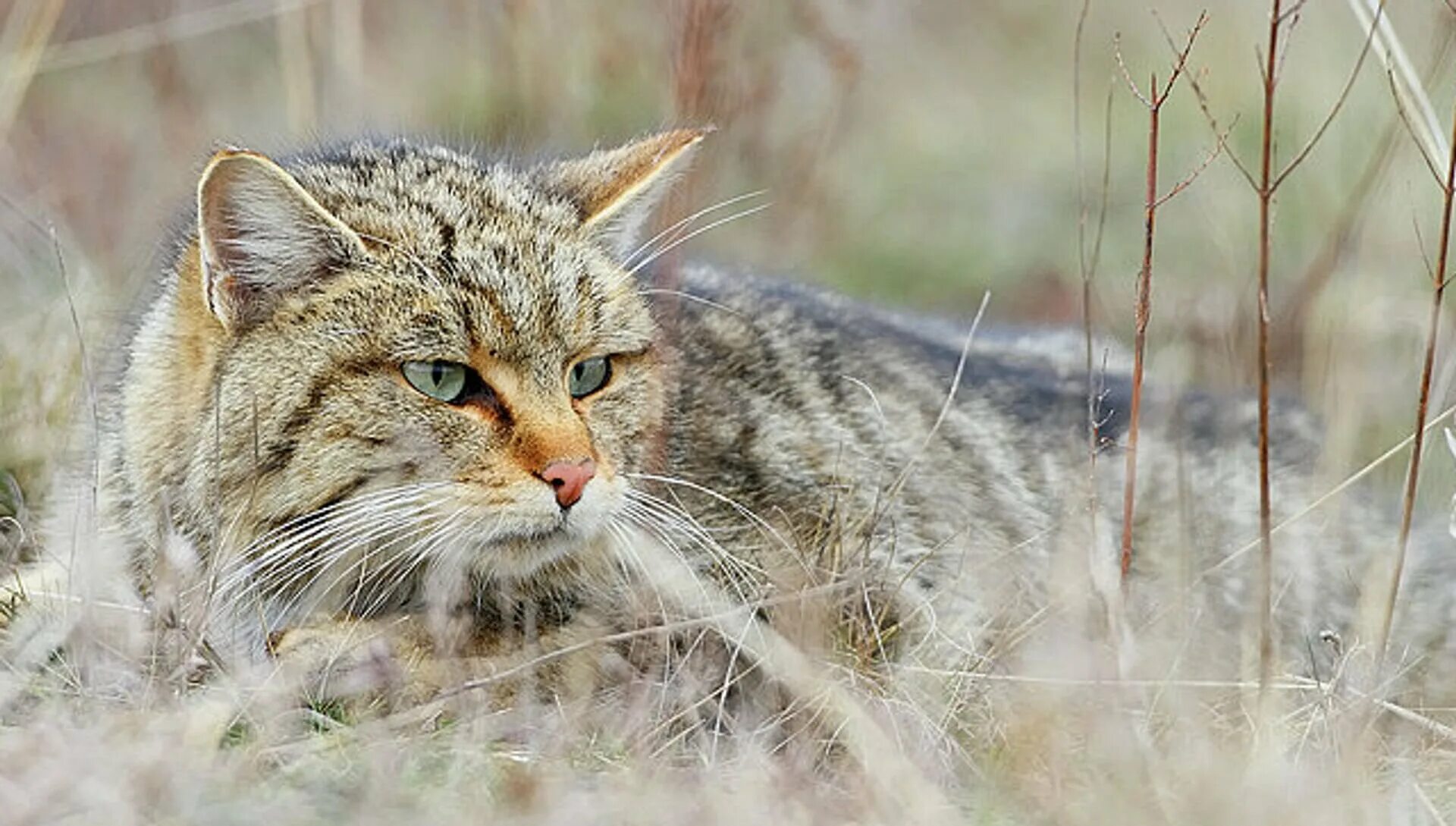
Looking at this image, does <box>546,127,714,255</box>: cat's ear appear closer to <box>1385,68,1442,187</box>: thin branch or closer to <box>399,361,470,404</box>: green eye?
<box>399,361,470,404</box>: green eye

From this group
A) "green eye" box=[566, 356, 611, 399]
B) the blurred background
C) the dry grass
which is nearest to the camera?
the dry grass

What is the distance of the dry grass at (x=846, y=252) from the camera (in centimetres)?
281

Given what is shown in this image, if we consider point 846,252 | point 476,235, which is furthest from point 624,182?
point 846,252

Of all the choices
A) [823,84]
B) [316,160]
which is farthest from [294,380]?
[823,84]

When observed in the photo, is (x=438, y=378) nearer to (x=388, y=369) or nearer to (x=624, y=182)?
(x=388, y=369)

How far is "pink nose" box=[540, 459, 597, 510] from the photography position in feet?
10.9

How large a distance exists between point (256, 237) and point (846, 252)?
435cm

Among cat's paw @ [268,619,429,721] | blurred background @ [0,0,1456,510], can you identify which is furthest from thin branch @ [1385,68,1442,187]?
cat's paw @ [268,619,429,721]

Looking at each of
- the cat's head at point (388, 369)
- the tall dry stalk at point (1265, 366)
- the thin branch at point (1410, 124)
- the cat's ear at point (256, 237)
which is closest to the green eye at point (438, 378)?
the cat's head at point (388, 369)

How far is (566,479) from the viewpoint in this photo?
3.33 meters

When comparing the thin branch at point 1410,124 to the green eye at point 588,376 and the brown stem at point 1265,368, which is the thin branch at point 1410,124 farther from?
the green eye at point 588,376

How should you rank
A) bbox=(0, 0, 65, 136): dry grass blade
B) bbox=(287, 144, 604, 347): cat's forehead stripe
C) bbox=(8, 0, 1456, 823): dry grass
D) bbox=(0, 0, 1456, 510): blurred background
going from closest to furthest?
bbox=(8, 0, 1456, 823): dry grass
bbox=(287, 144, 604, 347): cat's forehead stripe
bbox=(0, 0, 1456, 510): blurred background
bbox=(0, 0, 65, 136): dry grass blade

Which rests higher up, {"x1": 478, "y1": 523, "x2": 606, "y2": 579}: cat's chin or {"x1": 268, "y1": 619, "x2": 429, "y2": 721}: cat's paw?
{"x1": 478, "y1": 523, "x2": 606, "y2": 579}: cat's chin

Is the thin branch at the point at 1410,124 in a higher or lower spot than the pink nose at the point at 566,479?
higher
